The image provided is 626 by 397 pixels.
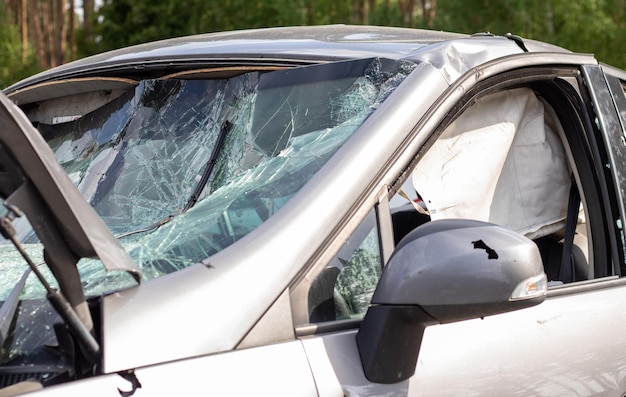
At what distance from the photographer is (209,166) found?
2281 millimetres

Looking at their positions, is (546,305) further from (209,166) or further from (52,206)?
(52,206)

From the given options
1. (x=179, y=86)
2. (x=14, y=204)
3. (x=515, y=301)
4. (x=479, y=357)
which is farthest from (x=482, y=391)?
(x=179, y=86)

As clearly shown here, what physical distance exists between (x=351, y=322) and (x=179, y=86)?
3.40 ft

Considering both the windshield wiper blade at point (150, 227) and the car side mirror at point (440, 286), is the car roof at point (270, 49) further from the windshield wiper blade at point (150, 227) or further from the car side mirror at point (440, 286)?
the car side mirror at point (440, 286)

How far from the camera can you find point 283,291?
65.4 inches

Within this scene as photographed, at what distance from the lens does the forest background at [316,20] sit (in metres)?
16.2

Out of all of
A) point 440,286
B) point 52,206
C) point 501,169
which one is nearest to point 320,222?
point 440,286

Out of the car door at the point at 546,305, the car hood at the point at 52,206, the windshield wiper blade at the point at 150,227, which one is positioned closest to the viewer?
the car hood at the point at 52,206

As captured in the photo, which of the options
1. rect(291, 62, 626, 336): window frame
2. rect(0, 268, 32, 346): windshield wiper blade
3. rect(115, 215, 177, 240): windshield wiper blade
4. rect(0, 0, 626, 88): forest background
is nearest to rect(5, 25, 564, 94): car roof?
rect(291, 62, 626, 336): window frame

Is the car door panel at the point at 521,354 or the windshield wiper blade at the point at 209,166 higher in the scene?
the windshield wiper blade at the point at 209,166

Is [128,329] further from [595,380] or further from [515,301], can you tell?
[595,380]

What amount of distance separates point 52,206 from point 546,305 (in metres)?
1.20

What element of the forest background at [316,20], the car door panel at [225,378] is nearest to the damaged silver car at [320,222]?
the car door panel at [225,378]

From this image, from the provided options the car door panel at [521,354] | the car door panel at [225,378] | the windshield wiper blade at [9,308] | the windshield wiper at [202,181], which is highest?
the windshield wiper at [202,181]
